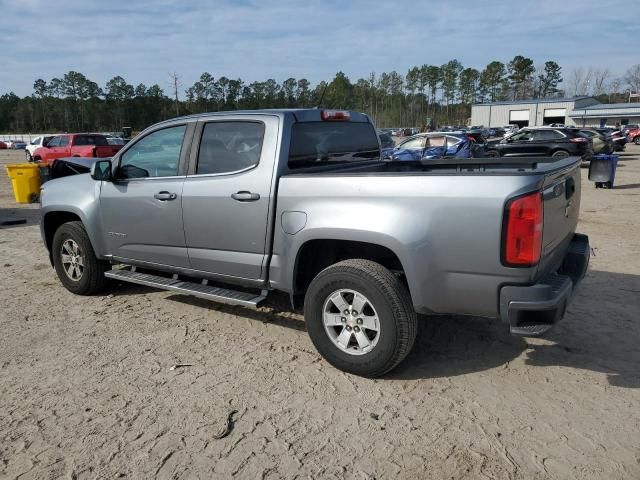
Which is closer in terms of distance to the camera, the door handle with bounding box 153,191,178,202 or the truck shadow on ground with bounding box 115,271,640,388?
the truck shadow on ground with bounding box 115,271,640,388

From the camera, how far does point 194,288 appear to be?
4539 mm

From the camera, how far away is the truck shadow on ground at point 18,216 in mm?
10203

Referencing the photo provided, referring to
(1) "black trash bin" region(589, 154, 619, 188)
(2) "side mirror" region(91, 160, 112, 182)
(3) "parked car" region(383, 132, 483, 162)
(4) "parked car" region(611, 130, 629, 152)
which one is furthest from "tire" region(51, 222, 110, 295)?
(4) "parked car" region(611, 130, 629, 152)

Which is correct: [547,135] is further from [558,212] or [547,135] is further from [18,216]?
[558,212]

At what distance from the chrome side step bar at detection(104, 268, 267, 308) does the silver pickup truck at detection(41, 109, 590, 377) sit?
0.02 m

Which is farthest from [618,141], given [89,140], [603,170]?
[89,140]

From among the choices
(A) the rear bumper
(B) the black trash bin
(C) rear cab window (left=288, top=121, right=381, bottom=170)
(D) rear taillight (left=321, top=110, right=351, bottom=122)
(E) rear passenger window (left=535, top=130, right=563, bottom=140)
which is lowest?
(B) the black trash bin

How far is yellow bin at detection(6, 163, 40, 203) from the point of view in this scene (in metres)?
13.3

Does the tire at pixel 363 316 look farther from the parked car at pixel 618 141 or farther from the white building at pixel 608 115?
the white building at pixel 608 115

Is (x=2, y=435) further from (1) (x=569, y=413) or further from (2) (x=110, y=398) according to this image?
(1) (x=569, y=413)

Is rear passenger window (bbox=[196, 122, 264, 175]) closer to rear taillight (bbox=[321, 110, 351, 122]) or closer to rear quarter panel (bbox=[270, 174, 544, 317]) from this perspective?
rear taillight (bbox=[321, 110, 351, 122])

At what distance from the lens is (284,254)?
3926 millimetres

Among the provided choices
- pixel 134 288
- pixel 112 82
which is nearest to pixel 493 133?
pixel 134 288

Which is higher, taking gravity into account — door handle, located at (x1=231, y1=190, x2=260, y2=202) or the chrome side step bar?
door handle, located at (x1=231, y1=190, x2=260, y2=202)
